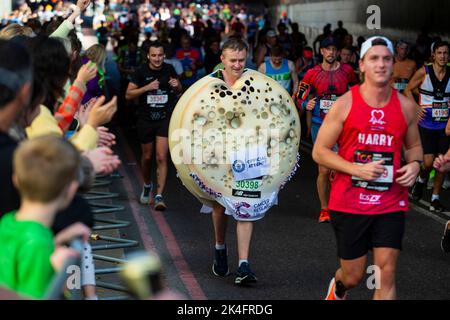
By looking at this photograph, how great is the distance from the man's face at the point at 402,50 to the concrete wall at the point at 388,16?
755 cm

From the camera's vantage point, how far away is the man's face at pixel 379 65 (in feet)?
22.3

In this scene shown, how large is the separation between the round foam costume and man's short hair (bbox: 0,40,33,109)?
3.75 metres

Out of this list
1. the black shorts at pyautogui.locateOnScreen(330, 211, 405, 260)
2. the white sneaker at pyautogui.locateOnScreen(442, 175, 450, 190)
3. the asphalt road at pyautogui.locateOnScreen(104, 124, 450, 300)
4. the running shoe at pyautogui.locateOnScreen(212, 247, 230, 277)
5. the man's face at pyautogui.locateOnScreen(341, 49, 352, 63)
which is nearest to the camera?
the black shorts at pyautogui.locateOnScreen(330, 211, 405, 260)

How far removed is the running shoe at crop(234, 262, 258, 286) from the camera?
28.0 feet

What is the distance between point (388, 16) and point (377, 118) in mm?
23237

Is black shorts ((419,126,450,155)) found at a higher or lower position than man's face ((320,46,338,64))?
lower

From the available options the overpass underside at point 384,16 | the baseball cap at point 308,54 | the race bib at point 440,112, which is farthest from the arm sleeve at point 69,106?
the baseball cap at point 308,54

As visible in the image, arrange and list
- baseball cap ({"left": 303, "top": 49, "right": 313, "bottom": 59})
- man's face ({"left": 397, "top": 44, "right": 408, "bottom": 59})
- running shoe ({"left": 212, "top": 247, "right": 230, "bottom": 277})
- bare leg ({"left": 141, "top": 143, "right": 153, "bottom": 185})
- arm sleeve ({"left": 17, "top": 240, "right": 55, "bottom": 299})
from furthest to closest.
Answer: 1. baseball cap ({"left": 303, "top": 49, "right": 313, "bottom": 59})
2. man's face ({"left": 397, "top": 44, "right": 408, "bottom": 59})
3. bare leg ({"left": 141, "top": 143, "right": 153, "bottom": 185})
4. running shoe ({"left": 212, "top": 247, "right": 230, "bottom": 277})
5. arm sleeve ({"left": 17, "top": 240, "right": 55, "bottom": 299})

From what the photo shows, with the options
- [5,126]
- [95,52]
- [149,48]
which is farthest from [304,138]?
[5,126]

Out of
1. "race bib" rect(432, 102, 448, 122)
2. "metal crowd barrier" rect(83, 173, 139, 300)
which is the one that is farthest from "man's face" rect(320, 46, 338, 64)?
"metal crowd barrier" rect(83, 173, 139, 300)

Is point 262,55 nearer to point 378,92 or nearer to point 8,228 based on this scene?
point 378,92

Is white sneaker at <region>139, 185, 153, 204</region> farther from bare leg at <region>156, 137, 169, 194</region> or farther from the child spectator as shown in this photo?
the child spectator

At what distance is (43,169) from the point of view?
4.07m

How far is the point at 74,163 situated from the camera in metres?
4.21
